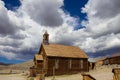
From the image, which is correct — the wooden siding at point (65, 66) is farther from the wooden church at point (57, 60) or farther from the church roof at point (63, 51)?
the church roof at point (63, 51)

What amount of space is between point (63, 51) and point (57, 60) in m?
3.87

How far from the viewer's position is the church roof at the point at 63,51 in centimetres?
4559

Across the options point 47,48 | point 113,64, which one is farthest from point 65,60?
point 113,64

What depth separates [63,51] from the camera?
48.5 metres

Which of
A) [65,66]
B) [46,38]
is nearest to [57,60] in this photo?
Result: [65,66]

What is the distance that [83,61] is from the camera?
50031mm

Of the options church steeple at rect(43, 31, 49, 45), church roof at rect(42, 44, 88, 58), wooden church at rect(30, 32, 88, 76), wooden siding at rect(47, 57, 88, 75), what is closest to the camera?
wooden siding at rect(47, 57, 88, 75)

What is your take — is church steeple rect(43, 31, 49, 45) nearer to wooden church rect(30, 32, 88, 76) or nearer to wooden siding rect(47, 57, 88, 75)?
wooden church rect(30, 32, 88, 76)

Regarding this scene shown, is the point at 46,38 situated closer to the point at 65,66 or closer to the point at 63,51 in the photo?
the point at 63,51

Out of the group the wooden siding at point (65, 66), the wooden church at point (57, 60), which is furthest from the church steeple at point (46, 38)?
the wooden siding at point (65, 66)

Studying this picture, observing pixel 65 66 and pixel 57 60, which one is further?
pixel 65 66

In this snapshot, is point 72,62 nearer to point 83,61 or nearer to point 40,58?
point 83,61

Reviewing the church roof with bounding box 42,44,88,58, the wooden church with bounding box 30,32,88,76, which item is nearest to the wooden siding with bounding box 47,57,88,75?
the wooden church with bounding box 30,32,88,76

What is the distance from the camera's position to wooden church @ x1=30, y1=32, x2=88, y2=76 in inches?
1759
